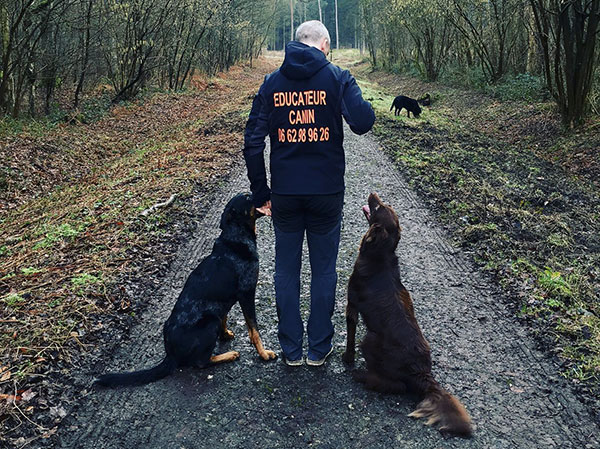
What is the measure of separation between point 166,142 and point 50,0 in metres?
4.89

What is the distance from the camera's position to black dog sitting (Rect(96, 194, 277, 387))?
3.77 metres

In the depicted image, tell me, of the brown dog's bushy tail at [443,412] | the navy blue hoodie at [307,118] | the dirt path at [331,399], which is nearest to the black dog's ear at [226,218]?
the navy blue hoodie at [307,118]

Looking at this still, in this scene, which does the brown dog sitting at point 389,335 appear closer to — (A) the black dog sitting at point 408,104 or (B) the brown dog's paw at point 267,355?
(B) the brown dog's paw at point 267,355

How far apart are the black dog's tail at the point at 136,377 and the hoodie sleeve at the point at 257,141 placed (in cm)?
161

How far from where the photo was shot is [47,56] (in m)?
15.4

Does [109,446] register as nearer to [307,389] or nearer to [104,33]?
[307,389]

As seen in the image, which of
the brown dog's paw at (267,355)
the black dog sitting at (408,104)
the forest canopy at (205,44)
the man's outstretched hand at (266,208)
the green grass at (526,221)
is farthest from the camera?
the black dog sitting at (408,104)

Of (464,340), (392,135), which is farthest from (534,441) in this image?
(392,135)

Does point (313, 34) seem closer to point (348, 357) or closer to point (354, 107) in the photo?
point (354, 107)

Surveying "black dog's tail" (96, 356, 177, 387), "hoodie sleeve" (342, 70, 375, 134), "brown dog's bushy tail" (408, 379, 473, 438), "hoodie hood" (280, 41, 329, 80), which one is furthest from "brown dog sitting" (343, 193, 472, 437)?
"black dog's tail" (96, 356, 177, 387)

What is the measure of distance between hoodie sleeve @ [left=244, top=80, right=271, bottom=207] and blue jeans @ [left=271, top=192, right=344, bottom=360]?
0.17m

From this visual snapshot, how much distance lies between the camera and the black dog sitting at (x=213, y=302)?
3.77 meters

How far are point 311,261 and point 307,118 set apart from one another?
1.20 meters

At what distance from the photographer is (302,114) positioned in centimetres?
351
